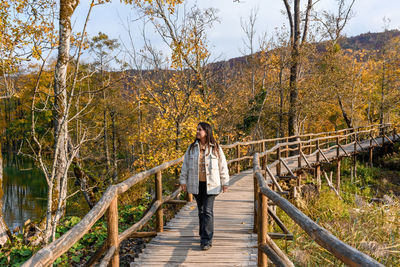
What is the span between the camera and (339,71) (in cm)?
2119

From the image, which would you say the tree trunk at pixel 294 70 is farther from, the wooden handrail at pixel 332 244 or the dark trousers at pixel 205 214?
the wooden handrail at pixel 332 244

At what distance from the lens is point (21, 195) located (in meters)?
26.7

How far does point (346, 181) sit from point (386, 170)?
375cm

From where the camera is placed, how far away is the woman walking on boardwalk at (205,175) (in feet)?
13.1

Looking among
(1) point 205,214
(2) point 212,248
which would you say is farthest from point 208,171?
(2) point 212,248

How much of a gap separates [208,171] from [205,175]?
0.23 feet

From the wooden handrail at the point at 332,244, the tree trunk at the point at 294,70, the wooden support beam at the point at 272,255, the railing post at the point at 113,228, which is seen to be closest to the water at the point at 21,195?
the railing post at the point at 113,228

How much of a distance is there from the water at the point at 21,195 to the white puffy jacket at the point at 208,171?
47.9 feet

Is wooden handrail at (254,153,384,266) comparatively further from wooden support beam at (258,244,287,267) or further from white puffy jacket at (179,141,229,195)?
white puffy jacket at (179,141,229,195)

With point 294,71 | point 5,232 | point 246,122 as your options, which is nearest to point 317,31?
point 294,71

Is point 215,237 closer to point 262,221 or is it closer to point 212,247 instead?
point 212,247

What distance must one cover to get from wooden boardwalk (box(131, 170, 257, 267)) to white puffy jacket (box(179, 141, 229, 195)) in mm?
825

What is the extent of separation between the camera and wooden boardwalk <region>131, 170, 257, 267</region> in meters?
3.74

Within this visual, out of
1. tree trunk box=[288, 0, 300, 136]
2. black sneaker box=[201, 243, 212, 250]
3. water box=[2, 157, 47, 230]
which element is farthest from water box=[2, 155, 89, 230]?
tree trunk box=[288, 0, 300, 136]
